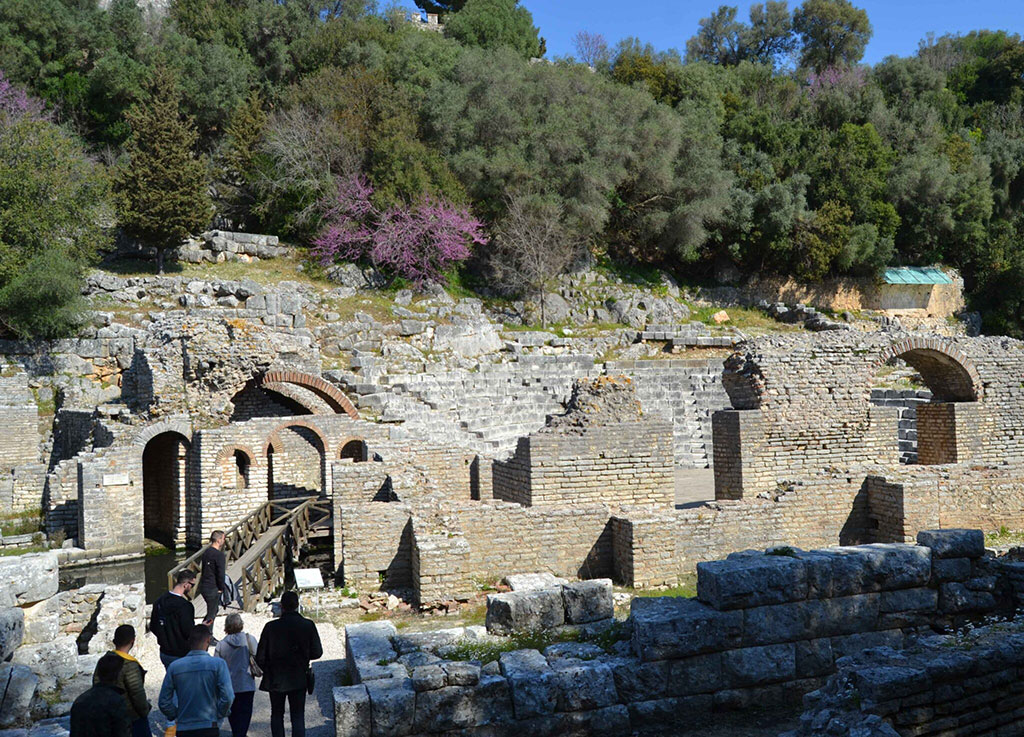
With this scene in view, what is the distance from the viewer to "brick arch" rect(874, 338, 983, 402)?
12.5 metres

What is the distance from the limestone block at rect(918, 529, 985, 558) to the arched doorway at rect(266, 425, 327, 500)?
46.2 ft

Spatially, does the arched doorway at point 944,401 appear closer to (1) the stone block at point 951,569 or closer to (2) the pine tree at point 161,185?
(1) the stone block at point 951,569

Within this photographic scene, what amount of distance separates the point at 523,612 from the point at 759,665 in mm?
1743

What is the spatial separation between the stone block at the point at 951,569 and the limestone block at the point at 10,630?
678 cm

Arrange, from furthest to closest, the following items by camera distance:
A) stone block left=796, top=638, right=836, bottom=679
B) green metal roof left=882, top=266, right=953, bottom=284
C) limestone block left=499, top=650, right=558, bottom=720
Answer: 1. green metal roof left=882, top=266, right=953, bottom=284
2. stone block left=796, top=638, right=836, bottom=679
3. limestone block left=499, top=650, right=558, bottom=720

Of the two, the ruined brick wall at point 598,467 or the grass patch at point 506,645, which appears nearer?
the grass patch at point 506,645

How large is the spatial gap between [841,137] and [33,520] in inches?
1491

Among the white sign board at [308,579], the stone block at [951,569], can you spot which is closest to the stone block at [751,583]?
the stone block at [951,569]

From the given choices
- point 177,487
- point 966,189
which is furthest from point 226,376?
point 966,189

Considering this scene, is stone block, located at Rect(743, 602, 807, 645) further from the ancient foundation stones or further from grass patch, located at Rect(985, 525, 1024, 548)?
grass patch, located at Rect(985, 525, 1024, 548)

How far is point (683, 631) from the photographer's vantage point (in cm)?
542

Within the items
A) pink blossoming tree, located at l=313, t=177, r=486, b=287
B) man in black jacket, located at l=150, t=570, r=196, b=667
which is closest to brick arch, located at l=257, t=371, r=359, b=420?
man in black jacket, located at l=150, t=570, r=196, b=667

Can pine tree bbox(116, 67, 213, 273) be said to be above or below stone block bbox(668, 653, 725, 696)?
above

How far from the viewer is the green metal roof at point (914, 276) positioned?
40156 mm
